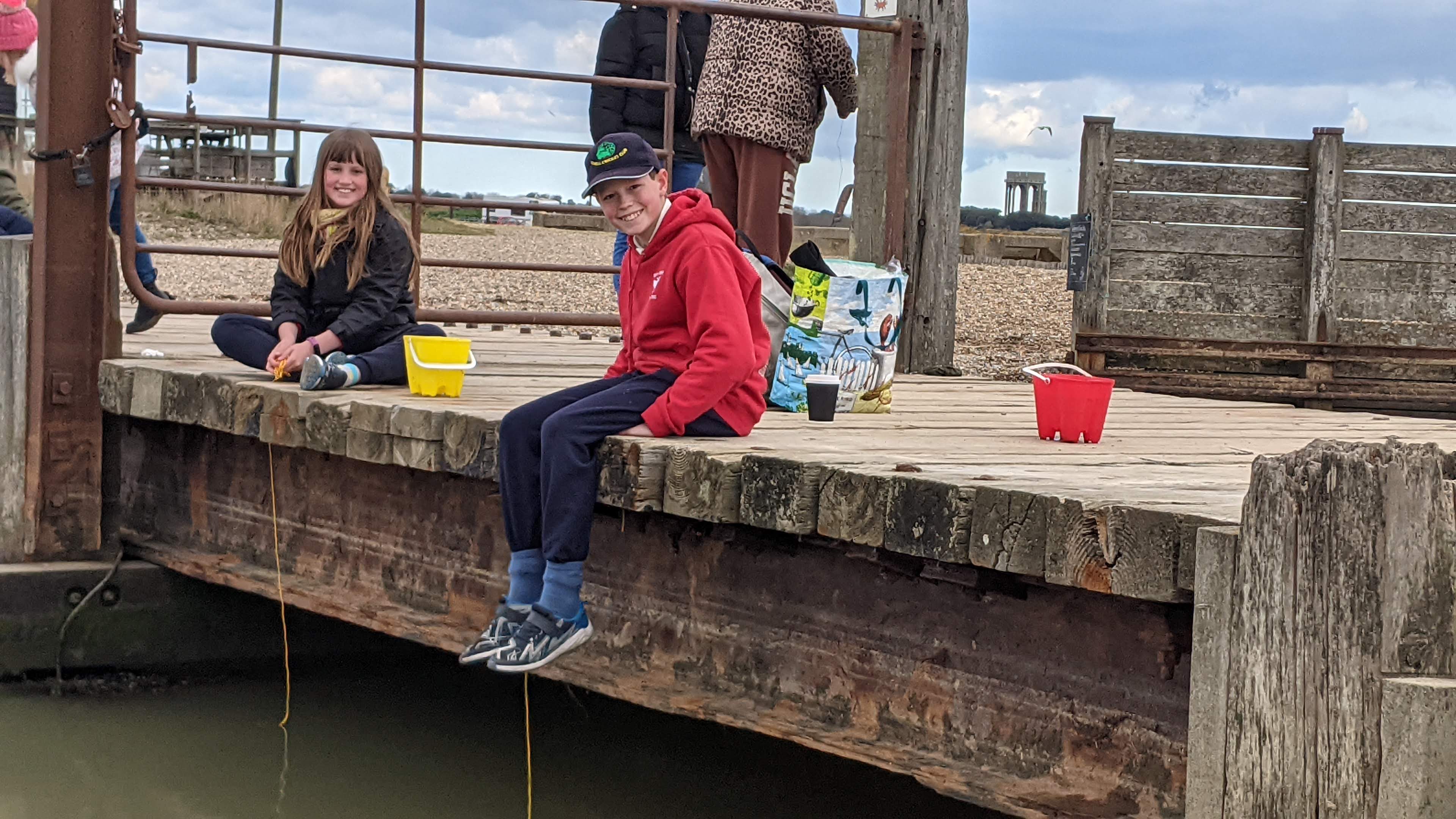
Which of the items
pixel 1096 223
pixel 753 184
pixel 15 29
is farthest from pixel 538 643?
pixel 1096 223

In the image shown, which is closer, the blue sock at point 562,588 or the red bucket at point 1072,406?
the blue sock at point 562,588

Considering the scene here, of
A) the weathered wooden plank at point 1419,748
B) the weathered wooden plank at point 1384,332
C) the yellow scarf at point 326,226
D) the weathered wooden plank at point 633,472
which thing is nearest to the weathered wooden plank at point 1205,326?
the weathered wooden plank at point 1384,332

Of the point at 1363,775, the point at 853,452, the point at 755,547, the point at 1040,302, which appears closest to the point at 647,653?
the point at 755,547

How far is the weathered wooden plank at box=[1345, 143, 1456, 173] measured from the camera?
33.9ft

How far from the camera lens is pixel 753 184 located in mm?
6285

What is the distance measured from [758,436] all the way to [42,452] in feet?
8.03

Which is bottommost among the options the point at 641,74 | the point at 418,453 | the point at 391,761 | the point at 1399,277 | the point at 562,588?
the point at 391,761

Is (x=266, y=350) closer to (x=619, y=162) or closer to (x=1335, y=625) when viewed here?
(x=619, y=162)

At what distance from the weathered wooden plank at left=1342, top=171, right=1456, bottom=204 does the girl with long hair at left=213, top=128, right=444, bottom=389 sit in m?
7.35

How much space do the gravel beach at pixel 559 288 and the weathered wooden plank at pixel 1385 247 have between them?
2003mm

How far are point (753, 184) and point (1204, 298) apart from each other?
495 centimetres

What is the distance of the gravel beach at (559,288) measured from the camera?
1352 cm

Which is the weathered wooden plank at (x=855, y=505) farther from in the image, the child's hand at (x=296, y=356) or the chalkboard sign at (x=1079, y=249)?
the chalkboard sign at (x=1079, y=249)

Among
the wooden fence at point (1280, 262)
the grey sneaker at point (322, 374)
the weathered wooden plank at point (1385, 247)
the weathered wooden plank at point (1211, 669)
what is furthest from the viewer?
the weathered wooden plank at point (1385, 247)
